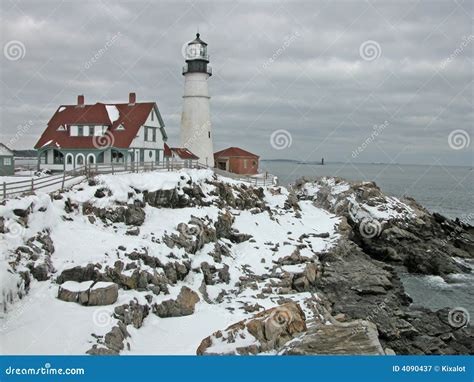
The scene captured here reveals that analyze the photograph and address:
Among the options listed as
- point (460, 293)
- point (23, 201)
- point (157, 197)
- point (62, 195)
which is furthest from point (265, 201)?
point (23, 201)

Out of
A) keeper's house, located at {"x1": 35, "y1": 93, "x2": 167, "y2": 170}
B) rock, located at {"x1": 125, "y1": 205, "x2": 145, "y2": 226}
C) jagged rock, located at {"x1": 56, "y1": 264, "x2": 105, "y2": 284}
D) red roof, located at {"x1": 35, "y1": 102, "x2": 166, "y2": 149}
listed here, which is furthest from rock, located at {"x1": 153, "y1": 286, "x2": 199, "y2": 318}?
red roof, located at {"x1": 35, "y1": 102, "x2": 166, "y2": 149}

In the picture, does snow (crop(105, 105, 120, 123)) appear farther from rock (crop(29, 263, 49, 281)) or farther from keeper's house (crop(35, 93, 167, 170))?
rock (crop(29, 263, 49, 281))

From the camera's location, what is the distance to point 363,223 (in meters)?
38.5

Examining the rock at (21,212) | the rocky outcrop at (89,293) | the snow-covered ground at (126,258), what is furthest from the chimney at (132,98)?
the rocky outcrop at (89,293)

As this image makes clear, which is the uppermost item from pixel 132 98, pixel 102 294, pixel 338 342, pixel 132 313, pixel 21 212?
pixel 132 98

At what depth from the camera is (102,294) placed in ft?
53.7

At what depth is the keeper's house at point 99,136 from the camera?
118 ft

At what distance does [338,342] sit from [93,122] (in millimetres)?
30113

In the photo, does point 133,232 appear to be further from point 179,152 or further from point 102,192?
point 179,152

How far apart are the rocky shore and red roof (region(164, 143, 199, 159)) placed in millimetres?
9501

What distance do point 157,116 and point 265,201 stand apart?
1225 cm

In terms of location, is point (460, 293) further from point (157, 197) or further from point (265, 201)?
point (157, 197)

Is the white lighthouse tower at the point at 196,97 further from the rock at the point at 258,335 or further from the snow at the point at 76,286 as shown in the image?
the rock at the point at 258,335

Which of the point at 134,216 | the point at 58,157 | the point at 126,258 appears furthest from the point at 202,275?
the point at 58,157
